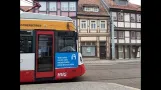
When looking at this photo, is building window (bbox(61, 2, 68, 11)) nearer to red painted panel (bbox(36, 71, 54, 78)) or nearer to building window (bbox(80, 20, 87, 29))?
building window (bbox(80, 20, 87, 29))

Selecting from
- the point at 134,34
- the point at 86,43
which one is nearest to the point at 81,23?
the point at 86,43

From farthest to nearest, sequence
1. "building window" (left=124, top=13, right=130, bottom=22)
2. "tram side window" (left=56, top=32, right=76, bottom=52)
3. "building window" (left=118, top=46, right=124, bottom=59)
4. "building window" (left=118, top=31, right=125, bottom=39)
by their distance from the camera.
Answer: "building window" (left=124, top=13, right=130, bottom=22), "building window" (left=118, top=46, right=124, bottom=59), "building window" (left=118, top=31, right=125, bottom=39), "tram side window" (left=56, top=32, right=76, bottom=52)

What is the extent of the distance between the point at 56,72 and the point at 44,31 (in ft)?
5.99

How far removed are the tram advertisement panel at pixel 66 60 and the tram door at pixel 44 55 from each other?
27 centimetres

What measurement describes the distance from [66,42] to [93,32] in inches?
1027

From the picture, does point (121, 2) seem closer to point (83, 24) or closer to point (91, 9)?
point (91, 9)

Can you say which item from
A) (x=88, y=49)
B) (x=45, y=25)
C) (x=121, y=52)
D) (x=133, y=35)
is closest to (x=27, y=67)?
(x=45, y=25)

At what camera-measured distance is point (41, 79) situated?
10.4 meters

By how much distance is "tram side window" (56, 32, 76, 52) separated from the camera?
36.0ft

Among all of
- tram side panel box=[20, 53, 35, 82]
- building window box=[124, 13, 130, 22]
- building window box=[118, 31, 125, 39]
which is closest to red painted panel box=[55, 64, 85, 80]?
tram side panel box=[20, 53, 35, 82]

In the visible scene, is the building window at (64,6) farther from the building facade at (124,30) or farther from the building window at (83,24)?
the building facade at (124,30)

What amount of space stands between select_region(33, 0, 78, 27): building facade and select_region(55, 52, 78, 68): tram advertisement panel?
1015 inches
